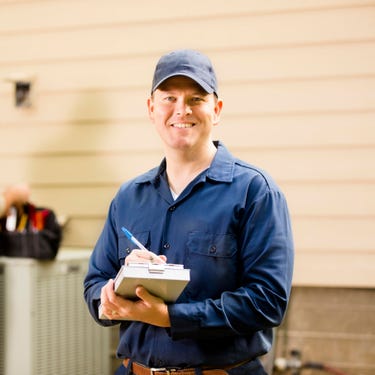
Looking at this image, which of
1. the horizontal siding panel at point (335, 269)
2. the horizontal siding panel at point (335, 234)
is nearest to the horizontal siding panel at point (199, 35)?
the horizontal siding panel at point (335, 234)

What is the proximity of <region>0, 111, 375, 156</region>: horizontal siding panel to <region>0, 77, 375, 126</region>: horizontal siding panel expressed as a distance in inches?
2.1

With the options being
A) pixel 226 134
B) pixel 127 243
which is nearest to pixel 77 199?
pixel 226 134

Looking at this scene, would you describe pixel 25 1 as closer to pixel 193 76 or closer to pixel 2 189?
pixel 2 189

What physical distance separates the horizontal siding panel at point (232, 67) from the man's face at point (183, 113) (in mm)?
2572

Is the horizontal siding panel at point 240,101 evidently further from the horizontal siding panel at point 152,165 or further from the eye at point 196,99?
the eye at point 196,99

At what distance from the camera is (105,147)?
5043 millimetres

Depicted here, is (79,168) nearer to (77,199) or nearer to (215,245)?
(77,199)

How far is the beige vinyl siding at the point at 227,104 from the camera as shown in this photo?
4527mm

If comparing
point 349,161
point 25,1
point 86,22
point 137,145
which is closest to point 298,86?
point 349,161

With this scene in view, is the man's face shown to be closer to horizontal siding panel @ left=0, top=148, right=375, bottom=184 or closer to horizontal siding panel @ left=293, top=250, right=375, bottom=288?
horizontal siding panel @ left=0, top=148, right=375, bottom=184

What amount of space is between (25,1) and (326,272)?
3.11m

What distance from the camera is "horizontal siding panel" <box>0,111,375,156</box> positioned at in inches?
178

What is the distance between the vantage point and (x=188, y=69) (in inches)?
83.0

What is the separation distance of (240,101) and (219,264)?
9.18 ft
